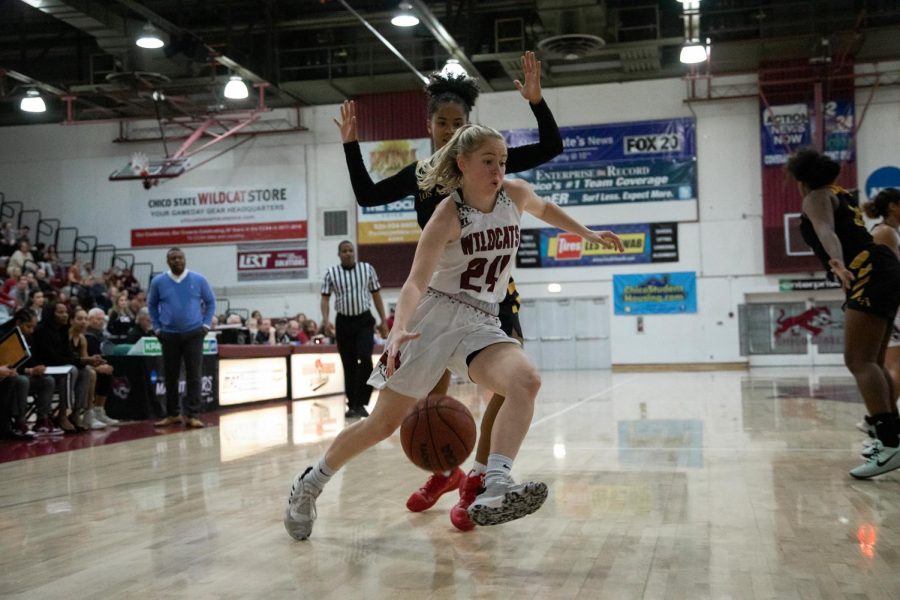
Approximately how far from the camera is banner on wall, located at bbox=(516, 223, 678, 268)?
22719mm

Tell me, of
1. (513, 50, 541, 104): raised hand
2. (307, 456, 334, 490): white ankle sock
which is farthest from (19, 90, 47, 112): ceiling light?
(307, 456, 334, 490): white ankle sock

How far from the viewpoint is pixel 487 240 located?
314 cm

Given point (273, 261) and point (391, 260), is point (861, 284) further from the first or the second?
point (273, 261)

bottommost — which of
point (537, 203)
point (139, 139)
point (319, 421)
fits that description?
point (319, 421)

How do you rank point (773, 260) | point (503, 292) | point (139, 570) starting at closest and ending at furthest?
point (139, 570)
point (503, 292)
point (773, 260)

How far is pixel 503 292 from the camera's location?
330 centimetres

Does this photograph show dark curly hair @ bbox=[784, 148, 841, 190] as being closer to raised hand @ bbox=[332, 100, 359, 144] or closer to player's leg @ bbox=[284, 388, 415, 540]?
raised hand @ bbox=[332, 100, 359, 144]

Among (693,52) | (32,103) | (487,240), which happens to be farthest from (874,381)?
(32,103)

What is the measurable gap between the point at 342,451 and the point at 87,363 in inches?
247

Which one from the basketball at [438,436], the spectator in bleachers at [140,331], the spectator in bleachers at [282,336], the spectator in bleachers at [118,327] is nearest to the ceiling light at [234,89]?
the spectator in bleachers at [282,336]

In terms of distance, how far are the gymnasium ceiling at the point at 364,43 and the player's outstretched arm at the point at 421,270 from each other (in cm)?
1481

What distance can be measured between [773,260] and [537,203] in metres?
20.1

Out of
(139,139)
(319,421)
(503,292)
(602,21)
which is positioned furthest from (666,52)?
(503,292)

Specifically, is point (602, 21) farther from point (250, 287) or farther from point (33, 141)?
point (33, 141)
